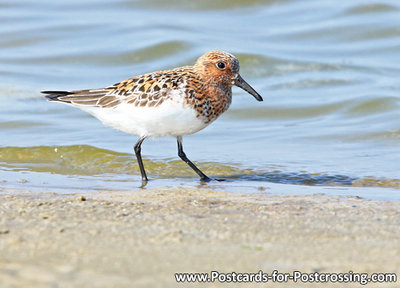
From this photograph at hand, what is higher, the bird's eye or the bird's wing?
the bird's eye

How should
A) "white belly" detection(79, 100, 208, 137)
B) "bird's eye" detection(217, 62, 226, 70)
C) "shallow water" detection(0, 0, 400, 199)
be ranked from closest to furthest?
"white belly" detection(79, 100, 208, 137)
"bird's eye" detection(217, 62, 226, 70)
"shallow water" detection(0, 0, 400, 199)

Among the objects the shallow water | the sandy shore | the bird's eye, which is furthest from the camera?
the shallow water

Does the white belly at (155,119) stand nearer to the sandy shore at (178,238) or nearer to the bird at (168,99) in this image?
the bird at (168,99)

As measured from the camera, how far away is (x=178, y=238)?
19.6 feet

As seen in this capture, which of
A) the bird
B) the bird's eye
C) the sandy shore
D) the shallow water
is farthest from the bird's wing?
the sandy shore

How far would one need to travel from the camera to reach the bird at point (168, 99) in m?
8.93

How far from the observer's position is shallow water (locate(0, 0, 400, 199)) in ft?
34.2

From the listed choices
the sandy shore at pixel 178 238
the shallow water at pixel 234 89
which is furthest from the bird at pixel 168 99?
the sandy shore at pixel 178 238

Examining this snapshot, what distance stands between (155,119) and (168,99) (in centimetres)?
31

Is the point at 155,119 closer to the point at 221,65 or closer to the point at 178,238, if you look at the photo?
the point at 221,65

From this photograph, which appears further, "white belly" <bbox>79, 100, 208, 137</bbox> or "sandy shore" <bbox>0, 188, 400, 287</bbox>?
"white belly" <bbox>79, 100, 208, 137</bbox>

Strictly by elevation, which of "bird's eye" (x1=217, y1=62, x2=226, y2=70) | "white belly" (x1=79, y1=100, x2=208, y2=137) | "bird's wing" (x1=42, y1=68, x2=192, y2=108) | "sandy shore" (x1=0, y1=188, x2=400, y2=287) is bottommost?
"sandy shore" (x1=0, y1=188, x2=400, y2=287)

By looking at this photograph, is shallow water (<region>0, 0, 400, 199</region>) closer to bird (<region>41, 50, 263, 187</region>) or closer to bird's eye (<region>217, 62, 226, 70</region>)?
bird (<region>41, 50, 263, 187</region>)

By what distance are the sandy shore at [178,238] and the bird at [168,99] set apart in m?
1.37
